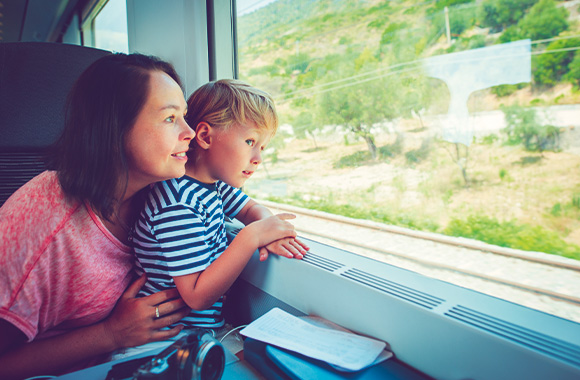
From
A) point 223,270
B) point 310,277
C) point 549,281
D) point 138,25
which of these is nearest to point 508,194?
point 549,281

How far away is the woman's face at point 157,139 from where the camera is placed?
0.92 m

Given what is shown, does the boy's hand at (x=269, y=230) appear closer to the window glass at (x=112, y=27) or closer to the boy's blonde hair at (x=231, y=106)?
the boy's blonde hair at (x=231, y=106)

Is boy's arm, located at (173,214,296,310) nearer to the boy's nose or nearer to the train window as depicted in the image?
the boy's nose

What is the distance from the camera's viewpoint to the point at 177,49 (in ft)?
5.74

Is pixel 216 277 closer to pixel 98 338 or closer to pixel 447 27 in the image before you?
pixel 98 338

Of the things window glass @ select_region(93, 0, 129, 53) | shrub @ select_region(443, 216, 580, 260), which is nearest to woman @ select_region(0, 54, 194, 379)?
shrub @ select_region(443, 216, 580, 260)

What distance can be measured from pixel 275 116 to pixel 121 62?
18.9 inches

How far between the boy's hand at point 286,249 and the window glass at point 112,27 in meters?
1.78

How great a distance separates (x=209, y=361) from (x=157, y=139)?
0.58 metres

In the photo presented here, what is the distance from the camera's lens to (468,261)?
152 centimetres

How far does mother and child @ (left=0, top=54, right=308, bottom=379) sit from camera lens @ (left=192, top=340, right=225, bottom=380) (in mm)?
336

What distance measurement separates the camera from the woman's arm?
854mm

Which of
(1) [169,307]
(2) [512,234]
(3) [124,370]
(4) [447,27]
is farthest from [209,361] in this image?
(4) [447,27]

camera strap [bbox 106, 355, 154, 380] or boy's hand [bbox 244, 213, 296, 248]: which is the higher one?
boy's hand [bbox 244, 213, 296, 248]
